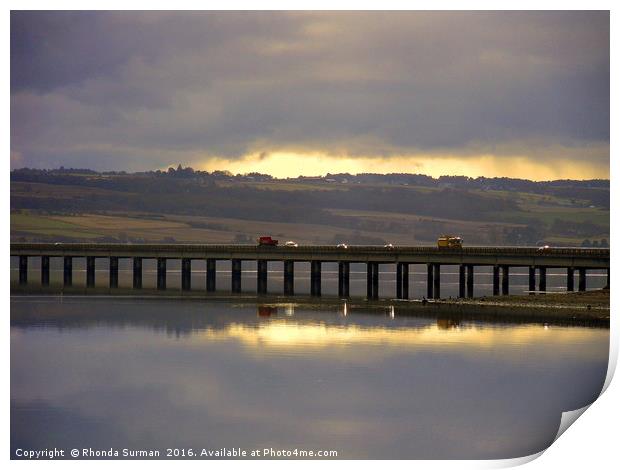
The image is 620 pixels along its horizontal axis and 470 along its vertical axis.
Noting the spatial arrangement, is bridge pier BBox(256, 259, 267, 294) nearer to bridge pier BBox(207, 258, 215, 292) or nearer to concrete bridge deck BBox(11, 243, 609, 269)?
concrete bridge deck BBox(11, 243, 609, 269)

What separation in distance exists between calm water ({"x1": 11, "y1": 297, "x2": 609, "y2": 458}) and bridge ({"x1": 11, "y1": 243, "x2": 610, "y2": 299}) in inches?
1665

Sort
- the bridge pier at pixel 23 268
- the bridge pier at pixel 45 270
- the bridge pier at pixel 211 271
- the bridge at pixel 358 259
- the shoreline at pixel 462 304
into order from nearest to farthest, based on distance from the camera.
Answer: the shoreline at pixel 462 304
the bridge at pixel 358 259
the bridge pier at pixel 211 271
the bridge pier at pixel 45 270
the bridge pier at pixel 23 268

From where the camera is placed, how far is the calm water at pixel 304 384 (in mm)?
42781

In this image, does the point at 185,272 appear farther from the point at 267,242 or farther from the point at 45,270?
the point at 45,270

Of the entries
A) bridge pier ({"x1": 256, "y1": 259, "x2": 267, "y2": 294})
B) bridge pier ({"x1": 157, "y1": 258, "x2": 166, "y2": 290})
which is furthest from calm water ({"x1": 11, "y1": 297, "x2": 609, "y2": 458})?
bridge pier ({"x1": 157, "y1": 258, "x2": 166, "y2": 290})

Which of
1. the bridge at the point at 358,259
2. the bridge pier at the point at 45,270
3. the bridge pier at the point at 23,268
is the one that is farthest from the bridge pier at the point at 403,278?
the bridge pier at the point at 23,268

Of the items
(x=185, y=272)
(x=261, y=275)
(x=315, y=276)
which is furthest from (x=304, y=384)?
(x=185, y=272)

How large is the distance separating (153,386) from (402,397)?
10.8 metres

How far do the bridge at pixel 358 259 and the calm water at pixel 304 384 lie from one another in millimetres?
42288

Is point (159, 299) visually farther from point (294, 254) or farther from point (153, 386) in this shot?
point (153, 386)

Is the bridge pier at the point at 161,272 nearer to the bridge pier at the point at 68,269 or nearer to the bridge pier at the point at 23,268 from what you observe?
the bridge pier at the point at 68,269

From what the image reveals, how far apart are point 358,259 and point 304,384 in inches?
3380

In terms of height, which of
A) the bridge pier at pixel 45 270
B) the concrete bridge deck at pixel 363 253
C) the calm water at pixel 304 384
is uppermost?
the concrete bridge deck at pixel 363 253

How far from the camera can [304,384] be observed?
52.9 m
